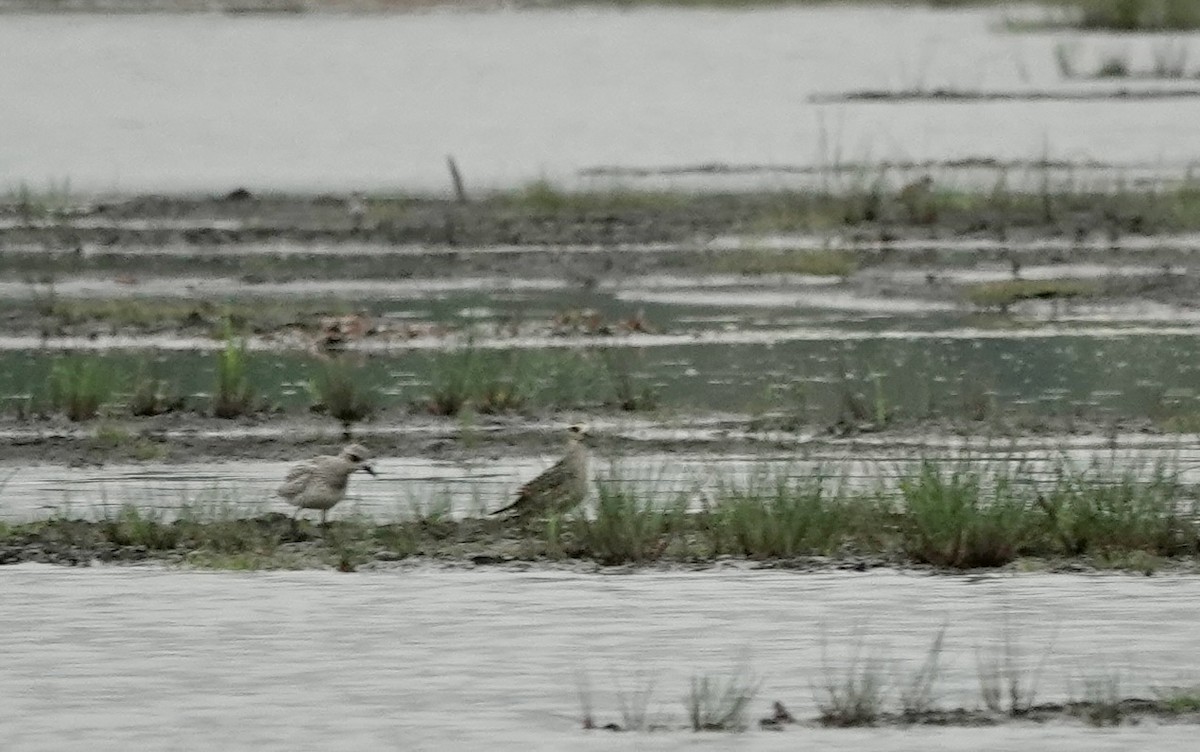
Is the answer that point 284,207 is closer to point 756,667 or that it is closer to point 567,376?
point 567,376

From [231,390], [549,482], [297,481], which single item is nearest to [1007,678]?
[549,482]

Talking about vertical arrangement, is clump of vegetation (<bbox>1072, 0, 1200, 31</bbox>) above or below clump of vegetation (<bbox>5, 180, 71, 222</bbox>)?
above

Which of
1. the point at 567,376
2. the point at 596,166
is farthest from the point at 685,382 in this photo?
the point at 596,166

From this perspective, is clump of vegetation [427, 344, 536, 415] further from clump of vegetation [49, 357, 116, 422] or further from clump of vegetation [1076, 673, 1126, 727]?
clump of vegetation [1076, 673, 1126, 727]

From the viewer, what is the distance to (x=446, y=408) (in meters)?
17.3

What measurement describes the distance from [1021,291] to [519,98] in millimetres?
32167

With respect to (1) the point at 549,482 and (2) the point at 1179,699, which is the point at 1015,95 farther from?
(2) the point at 1179,699

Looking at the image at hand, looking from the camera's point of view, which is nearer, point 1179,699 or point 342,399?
point 1179,699

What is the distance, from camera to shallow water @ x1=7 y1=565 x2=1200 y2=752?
9.41 m

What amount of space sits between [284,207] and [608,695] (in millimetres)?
23733

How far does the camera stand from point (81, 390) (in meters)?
17.0

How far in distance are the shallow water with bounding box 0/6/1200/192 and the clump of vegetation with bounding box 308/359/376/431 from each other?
13.8 meters

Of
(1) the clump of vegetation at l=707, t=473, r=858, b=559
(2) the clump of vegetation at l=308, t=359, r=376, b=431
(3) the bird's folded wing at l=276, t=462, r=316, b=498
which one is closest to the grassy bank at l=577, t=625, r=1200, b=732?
(1) the clump of vegetation at l=707, t=473, r=858, b=559

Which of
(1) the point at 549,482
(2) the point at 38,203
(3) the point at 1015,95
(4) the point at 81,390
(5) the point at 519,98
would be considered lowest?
(1) the point at 549,482
